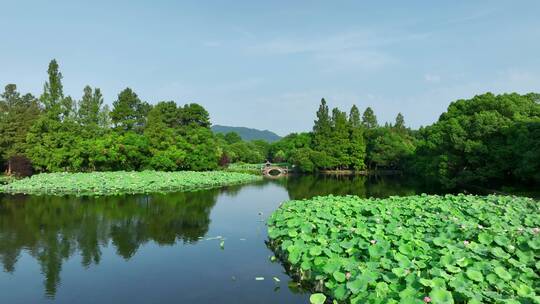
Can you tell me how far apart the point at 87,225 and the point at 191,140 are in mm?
27386

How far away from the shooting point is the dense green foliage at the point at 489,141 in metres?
24.8

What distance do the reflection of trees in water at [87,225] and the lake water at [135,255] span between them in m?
0.03

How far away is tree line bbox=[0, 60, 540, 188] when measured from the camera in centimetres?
2748

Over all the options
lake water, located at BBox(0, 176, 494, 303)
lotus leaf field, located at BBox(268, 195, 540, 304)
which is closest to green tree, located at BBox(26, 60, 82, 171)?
lake water, located at BBox(0, 176, 494, 303)

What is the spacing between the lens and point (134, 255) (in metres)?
11.3

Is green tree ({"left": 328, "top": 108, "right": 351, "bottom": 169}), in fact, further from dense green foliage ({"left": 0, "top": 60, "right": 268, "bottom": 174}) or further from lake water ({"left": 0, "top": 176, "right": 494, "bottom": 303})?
lake water ({"left": 0, "top": 176, "right": 494, "bottom": 303})

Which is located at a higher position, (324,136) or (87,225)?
(324,136)

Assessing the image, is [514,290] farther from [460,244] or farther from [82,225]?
[82,225]

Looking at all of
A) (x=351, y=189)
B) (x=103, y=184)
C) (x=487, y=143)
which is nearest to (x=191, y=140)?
(x=103, y=184)

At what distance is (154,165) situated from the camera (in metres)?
38.6

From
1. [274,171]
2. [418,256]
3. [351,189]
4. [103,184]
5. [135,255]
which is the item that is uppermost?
[103,184]

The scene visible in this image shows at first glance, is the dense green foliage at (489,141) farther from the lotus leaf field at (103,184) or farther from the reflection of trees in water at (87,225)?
the reflection of trees in water at (87,225)

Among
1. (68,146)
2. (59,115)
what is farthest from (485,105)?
(59,115)

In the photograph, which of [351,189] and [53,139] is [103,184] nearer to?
[53,139]
